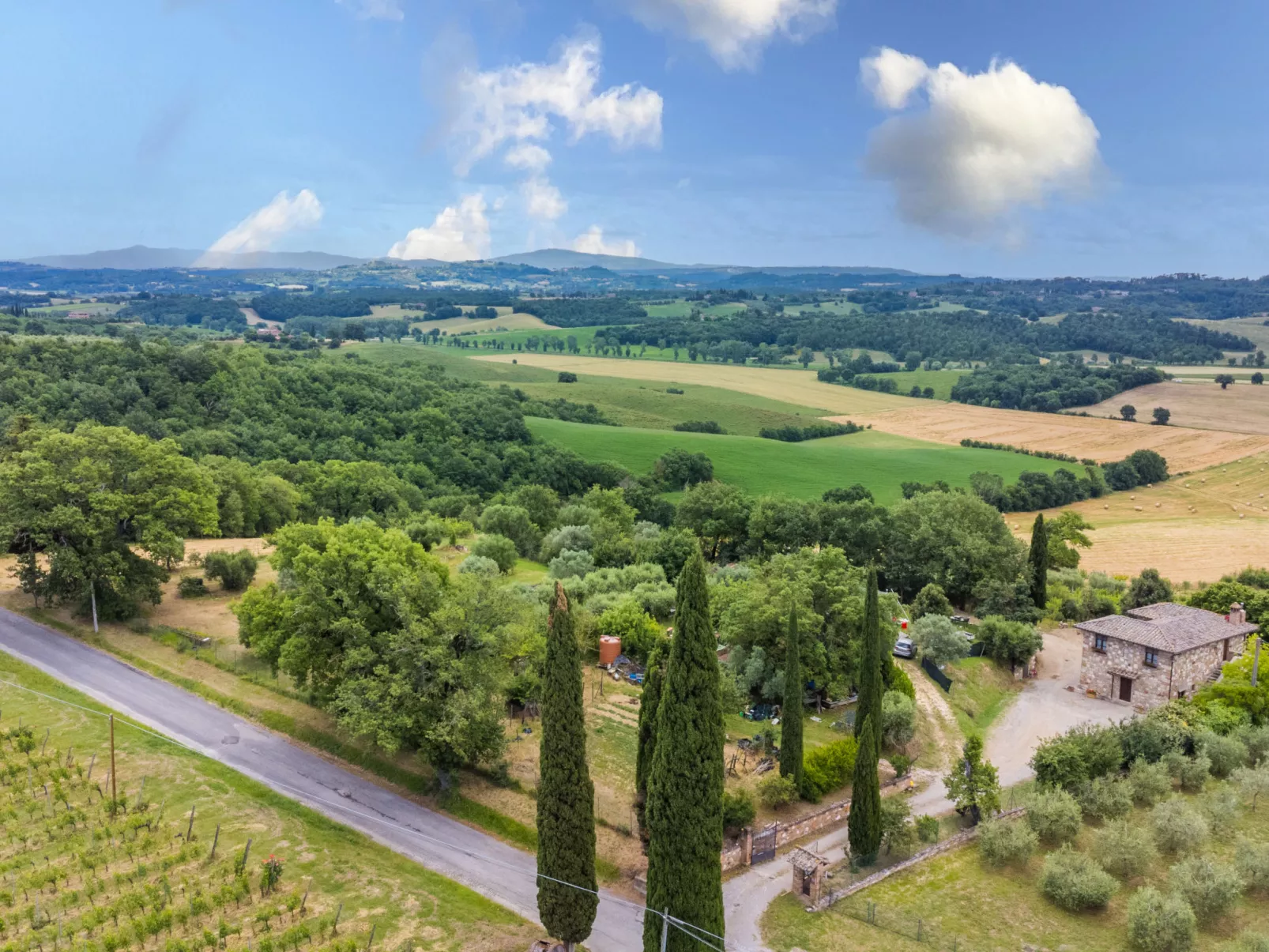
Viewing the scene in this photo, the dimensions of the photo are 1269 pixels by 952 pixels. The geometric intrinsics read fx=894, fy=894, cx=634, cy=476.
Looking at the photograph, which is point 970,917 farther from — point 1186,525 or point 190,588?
point 1186,525

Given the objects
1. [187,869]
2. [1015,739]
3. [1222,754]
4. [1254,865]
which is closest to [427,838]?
[187,869]

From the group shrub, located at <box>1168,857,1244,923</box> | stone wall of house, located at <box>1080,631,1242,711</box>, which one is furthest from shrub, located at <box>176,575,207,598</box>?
stone wall of house, located at <box>1080,631,1242,711</box>

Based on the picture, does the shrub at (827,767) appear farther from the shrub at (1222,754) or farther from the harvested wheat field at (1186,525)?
the harvested wheat field at (1186,525)

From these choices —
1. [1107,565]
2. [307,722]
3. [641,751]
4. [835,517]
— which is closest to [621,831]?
[641,751]

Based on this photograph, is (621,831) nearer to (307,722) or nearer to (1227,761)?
(307,722)

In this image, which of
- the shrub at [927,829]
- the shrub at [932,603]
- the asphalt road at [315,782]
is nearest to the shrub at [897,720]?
the shrub at [927,829]

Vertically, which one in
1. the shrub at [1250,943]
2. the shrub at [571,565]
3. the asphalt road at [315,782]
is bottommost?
the asphalt road at [315,782]

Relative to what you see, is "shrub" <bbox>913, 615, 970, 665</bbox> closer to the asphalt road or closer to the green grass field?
the asphalt road
